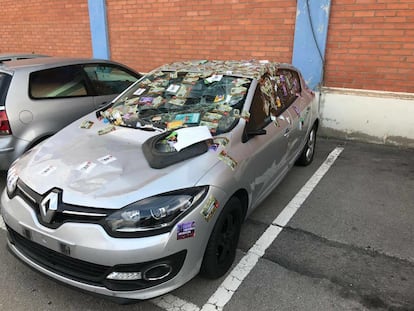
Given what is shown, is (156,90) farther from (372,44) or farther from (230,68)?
(372,44)

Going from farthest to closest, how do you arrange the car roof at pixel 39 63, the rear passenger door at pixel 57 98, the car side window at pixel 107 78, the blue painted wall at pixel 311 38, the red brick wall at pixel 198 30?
the red brick wall at pixel 198 30
the blue painted wall at pixel 311 38
the car side window at pixel 107 78
the car roof at pixel 39 63
the rear passenger door at pixel 57 98

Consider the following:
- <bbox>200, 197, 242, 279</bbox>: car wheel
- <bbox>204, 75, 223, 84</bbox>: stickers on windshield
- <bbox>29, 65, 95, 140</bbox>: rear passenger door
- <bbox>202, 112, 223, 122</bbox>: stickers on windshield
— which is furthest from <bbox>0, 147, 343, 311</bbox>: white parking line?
<bbox>204, 75, 223, 84</bbox>: stickers on windshield

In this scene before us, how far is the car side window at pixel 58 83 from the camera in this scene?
4258 mm

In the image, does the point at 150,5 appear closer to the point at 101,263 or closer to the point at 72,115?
the point at 72,115

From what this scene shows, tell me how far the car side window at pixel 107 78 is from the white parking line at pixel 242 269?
2282 millimetres

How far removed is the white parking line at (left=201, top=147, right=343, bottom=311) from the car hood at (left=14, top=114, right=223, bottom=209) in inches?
34.5

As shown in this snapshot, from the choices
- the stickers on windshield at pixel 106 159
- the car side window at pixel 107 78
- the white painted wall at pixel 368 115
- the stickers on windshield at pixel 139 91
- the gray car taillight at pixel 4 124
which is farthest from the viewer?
the white painted wall at pixel 368 115

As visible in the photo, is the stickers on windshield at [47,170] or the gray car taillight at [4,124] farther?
the gray car taillight at [4,124]

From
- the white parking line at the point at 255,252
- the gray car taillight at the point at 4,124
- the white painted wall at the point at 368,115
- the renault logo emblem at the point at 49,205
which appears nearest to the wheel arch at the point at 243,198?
the white parking line at the point at 255,252

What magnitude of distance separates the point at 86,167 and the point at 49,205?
386mm

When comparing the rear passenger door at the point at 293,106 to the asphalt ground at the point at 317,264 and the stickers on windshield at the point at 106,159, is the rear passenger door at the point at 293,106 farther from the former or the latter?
the stickers on windshield at the point at 106,159

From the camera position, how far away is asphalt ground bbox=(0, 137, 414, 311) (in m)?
2.51

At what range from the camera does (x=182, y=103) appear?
339 cm

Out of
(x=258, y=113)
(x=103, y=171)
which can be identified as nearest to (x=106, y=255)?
(x=103, y=171)
